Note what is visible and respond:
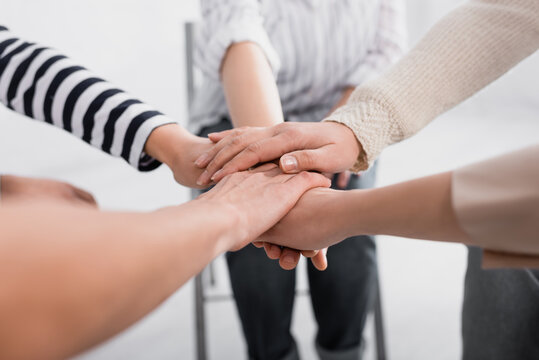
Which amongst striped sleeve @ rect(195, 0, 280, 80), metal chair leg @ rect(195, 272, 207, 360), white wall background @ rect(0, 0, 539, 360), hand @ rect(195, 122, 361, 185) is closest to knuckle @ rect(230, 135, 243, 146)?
hand @ rect(195, 122, 361, 185)

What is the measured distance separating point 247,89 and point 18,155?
5.42 feet

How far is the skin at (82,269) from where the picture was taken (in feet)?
1.02

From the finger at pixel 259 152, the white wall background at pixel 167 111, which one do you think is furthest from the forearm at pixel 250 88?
the white wall background at pixel 167 111

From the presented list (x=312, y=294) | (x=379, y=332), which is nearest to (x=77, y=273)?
(x=312, y=294)

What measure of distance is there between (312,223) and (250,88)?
292 mm

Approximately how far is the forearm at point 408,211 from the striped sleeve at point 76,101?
336mm

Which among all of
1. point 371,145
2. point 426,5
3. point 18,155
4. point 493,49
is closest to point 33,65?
point 371,145

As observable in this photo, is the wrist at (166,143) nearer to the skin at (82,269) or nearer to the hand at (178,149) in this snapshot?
the hand at (178,149)

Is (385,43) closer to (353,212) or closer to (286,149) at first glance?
(286,149)

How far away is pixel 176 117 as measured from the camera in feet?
7.91

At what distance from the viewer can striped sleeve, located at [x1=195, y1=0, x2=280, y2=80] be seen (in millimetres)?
888

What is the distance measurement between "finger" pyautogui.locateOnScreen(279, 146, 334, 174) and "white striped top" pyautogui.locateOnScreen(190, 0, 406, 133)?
279 mm

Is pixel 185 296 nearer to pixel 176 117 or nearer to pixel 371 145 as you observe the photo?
pixel 371 145

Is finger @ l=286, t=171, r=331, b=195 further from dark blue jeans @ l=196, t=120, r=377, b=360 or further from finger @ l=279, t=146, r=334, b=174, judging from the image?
dark blue jeans @ l=196, t=120, r=377, b=360
